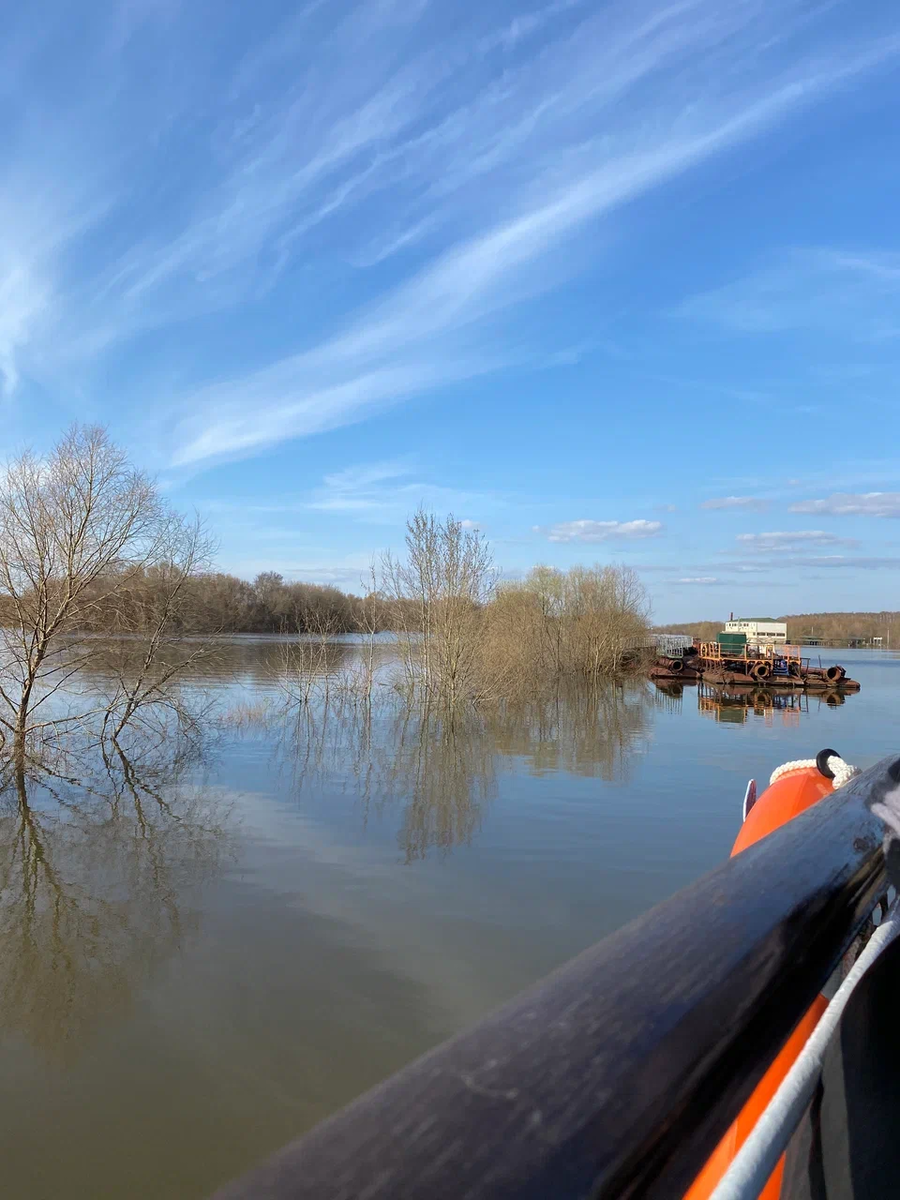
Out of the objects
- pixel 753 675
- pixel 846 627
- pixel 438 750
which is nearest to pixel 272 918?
A: pixel 438 750

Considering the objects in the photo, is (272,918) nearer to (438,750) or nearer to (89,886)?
(89,886)

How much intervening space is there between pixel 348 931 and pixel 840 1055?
689 centimetres

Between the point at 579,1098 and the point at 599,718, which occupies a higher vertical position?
the point at 579,1098

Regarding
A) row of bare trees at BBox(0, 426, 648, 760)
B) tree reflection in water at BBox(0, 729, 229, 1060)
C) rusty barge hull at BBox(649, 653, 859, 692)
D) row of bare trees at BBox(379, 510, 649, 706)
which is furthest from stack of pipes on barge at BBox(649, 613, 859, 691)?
tree reflection in water at BBox(0, 729, 229, 1060)

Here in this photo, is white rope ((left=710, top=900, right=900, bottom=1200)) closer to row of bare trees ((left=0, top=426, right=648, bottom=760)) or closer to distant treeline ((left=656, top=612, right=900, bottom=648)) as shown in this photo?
row of bare trees ((left=0, top=426, right=648, bottom=760))

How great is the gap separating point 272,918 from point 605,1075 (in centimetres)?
743

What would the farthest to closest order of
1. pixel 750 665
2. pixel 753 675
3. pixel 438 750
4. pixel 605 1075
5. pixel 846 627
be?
pixel 846 627, pixel 750 665, pixel 753 675, pixel 438 750, pixel 605 1075

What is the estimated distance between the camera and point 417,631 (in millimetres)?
22000

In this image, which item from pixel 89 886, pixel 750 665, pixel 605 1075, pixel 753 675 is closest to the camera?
pixel 605 1075

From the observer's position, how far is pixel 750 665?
40031 millimetres

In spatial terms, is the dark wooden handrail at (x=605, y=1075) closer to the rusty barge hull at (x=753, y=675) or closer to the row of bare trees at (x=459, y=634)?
the row of bare trees at (x=459, y=634)

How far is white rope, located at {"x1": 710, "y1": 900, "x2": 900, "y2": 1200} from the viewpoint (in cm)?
46

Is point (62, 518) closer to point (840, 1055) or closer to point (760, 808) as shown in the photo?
point (760, 808)

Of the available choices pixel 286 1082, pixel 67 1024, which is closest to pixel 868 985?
pixel 286 1082
